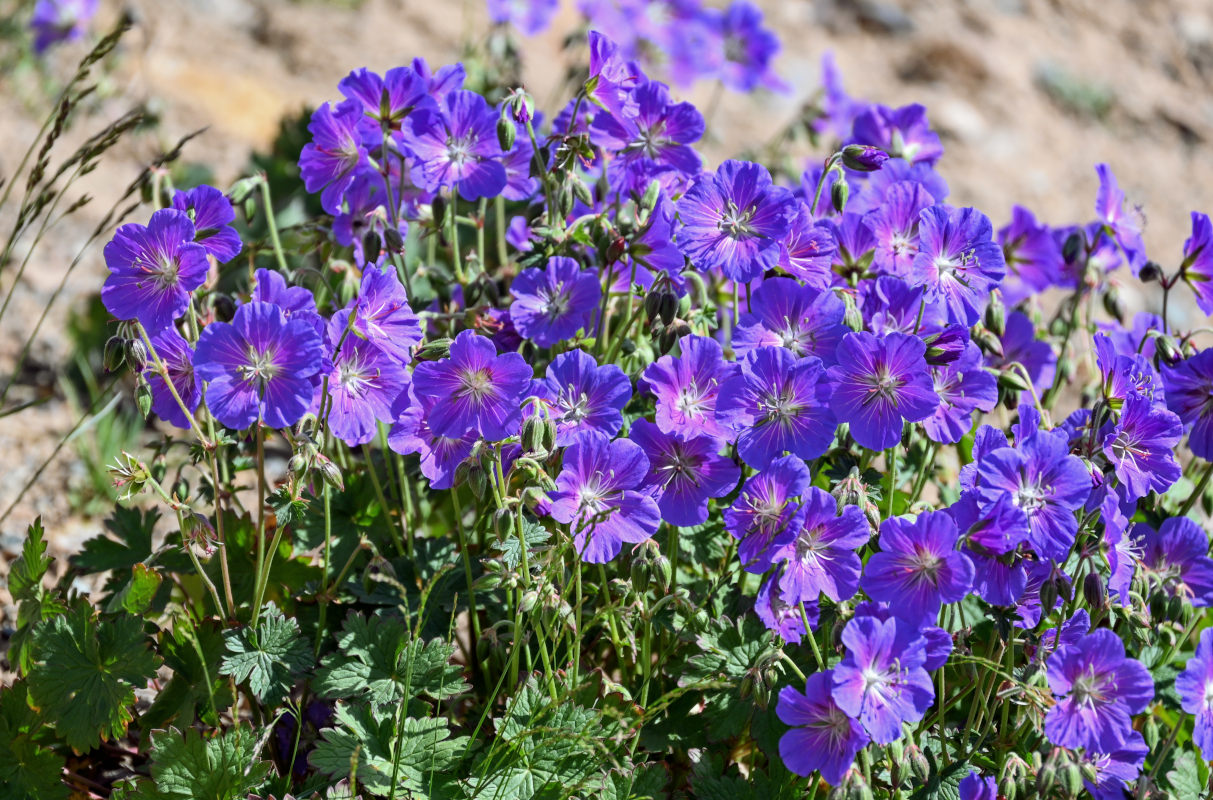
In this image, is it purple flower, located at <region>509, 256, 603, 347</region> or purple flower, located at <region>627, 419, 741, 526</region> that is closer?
purple flower, located at <region>627, 419, 741, 526</region>

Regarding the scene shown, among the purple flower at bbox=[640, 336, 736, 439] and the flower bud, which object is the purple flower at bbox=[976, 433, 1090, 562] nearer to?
the purple flower at bbox=[640, 336, 736, 439]

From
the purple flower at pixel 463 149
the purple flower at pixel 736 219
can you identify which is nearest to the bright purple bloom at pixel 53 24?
the purple flower at pixel 463 149

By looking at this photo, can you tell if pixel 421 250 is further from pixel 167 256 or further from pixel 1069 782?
pixel 1069 782

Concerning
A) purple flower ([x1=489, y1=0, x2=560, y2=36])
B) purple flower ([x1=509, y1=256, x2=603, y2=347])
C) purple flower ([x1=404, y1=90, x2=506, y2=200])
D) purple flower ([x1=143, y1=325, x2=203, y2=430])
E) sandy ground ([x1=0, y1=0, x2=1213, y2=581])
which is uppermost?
purple flower ([x1=404, y1=90, x2=506, y2=200])

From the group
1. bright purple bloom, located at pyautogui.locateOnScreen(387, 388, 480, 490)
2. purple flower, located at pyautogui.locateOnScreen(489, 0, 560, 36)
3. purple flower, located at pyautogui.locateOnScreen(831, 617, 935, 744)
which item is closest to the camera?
purple flower, located at pyautogui.locateOnScreen(831, 617, 935, 744)

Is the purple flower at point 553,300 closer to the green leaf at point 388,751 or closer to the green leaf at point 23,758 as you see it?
the green leaf at point 388,751

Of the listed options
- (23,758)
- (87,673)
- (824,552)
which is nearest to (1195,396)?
(824,552)

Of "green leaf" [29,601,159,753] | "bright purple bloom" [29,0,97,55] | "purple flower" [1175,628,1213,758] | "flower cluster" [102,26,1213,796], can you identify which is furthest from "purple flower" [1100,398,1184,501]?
"bright purple bloom" [29,0,97,55]

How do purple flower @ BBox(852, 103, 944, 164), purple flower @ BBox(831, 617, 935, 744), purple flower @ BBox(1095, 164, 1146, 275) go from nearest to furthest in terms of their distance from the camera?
purple flower @ BBox(831, 617, 935, 744) → purple flower @ BBox(1095, 164, 1146, 275) → purple flower @ BBox(852, 103, 944, 164)

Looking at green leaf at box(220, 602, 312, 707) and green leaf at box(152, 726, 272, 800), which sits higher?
green leaf at box(220, 602, 312, 707)
